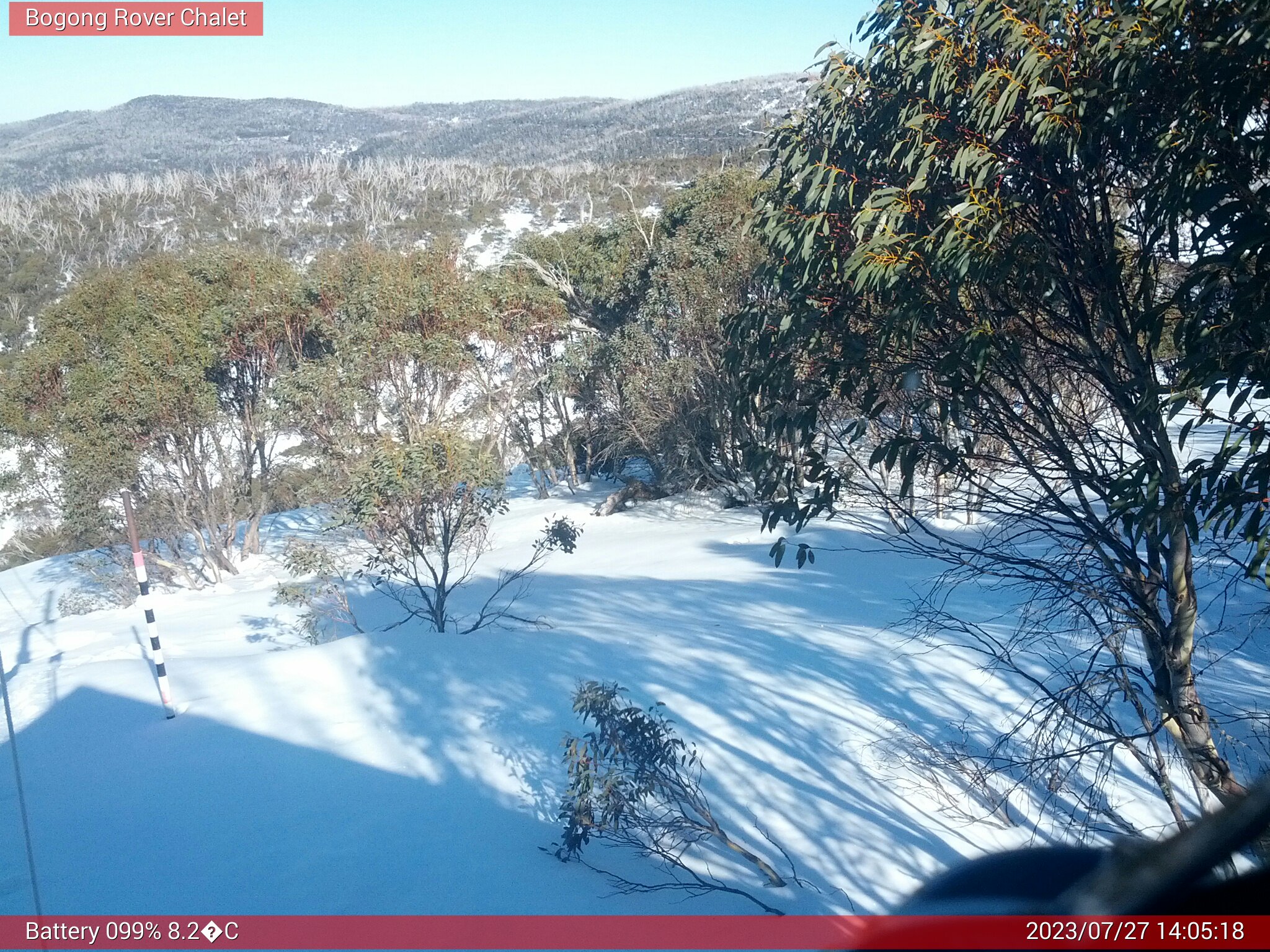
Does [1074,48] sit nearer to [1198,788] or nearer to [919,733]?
[1198,788]

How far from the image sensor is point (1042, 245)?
11.8 feet

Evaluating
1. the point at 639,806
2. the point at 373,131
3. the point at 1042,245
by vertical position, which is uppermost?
the point at 373,131

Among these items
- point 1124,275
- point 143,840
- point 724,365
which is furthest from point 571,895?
point 1124,275

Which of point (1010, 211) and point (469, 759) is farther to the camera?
point (469, 759)

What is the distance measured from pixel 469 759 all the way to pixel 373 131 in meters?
74.3

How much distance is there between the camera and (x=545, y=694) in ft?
19.8

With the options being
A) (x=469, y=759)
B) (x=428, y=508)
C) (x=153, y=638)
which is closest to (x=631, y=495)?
(x=428, y=508)

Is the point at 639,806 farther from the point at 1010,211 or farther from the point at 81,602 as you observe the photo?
the point at 81,602

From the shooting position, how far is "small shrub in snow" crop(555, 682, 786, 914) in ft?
12.9

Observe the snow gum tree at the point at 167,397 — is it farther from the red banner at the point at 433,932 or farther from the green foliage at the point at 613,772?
the green foliage at the point at 613,772

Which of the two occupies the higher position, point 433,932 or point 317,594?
point 433,932

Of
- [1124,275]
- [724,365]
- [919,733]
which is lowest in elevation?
[919,733]

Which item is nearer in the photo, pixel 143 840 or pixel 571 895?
pixel 571 895

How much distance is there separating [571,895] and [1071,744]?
2.90 m
